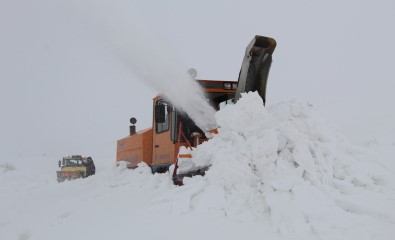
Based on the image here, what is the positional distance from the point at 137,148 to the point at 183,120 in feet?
8.11

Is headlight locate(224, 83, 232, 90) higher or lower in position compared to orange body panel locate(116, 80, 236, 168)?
higher

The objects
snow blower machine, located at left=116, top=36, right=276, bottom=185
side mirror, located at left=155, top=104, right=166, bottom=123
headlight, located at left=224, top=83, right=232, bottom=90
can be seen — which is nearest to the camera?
snow blower machine, located at left=116, top=36, right=276, bottom=185

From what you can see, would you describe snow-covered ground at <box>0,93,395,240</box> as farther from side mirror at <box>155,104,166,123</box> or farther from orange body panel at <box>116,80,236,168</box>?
side mirror at <box>155,104,166,123</box>

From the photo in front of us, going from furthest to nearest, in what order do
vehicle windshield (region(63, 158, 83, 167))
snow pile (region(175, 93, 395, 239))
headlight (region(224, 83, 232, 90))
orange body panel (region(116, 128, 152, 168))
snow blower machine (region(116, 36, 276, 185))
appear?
vehicle windshield (region(63, 158, 83, 167)) → orange body panel (region(116, 128, 152, 168)) → headlight (region(224, 83, 232, 90)) → snow blower machine (region(116, 36, 276, 185)) → snow pile (region(175, 93, 395, 239))

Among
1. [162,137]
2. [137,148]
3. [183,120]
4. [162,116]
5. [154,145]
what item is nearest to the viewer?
[183,120]

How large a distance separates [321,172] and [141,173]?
185 inches

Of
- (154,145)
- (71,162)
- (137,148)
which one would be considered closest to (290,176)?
(154,145)

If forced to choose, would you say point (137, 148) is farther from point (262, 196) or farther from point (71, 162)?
point (71, 162)

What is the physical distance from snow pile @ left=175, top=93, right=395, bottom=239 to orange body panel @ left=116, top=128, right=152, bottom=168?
10.7ft

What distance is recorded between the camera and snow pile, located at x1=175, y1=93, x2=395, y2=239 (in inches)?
153

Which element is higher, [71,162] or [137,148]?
[137,148]

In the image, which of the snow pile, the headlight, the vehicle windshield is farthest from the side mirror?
the vehicle windshield

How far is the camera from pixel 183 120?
24.3 feet

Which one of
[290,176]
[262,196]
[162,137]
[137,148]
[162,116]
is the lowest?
[262,196]
